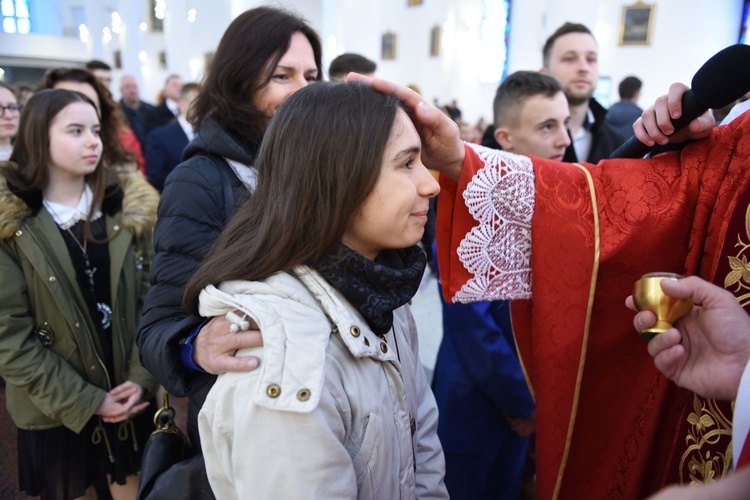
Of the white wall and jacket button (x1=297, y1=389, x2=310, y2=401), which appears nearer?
jacket button (x1=297, y1=389, x2=310, y2=401)

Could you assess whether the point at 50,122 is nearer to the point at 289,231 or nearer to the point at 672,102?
the point at 289,231

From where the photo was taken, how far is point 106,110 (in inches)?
109

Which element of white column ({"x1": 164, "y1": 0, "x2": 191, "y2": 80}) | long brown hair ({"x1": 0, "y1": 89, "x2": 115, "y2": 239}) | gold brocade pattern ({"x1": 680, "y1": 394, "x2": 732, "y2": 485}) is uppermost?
white column ({"x1": 164, "y1": 0, "x2": 191, "y2": 80})

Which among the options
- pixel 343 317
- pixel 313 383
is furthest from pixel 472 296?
pixel 313 383

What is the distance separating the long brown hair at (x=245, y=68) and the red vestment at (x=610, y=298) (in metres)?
0.68

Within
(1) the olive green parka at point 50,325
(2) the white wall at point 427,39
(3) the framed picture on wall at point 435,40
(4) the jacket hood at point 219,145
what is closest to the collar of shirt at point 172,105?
(2) the white wall at point 427,39

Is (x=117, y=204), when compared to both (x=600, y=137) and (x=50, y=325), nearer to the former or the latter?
(x=50, y=325)

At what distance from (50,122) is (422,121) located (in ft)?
5.26

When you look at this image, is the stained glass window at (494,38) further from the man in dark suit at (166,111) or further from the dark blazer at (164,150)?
the dark blazer at (164,150)

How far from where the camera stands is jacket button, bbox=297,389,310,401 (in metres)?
0.87

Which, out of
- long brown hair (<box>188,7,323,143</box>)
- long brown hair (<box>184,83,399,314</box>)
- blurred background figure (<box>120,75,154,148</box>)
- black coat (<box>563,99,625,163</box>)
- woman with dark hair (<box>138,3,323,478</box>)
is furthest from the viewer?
blurred background figure (<box>120,75,154,148</box>)

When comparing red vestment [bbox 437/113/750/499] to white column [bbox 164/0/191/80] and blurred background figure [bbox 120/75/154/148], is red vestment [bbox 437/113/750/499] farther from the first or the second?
white column [bbox 164/0/191/80]

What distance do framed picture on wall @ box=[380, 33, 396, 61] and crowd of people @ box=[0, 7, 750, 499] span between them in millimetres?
16686

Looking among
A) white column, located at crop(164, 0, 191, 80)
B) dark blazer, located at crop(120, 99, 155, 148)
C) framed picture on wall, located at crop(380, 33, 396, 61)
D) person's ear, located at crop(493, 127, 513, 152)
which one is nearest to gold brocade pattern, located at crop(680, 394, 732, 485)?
person's ear, located at crop(493, 127, 513, 152)
